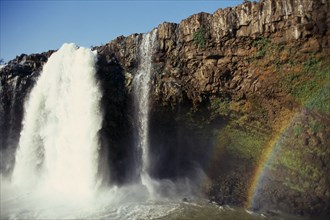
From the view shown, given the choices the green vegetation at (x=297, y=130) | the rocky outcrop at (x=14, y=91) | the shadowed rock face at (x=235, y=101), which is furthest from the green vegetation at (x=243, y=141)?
the rocky outcrop at (x=14, y=91)

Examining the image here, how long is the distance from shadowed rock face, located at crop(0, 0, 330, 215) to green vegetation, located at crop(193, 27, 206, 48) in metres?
0.06

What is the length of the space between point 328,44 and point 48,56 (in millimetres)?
19351

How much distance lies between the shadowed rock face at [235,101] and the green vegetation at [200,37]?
2.2 inches

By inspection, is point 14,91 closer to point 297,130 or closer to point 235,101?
point 235,101

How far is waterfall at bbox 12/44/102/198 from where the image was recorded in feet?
64.4

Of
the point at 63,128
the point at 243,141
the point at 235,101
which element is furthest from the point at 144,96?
the point at 243,141

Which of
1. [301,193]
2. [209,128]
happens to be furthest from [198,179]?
[301,193]

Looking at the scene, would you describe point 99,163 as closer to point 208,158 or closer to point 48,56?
point 208,158

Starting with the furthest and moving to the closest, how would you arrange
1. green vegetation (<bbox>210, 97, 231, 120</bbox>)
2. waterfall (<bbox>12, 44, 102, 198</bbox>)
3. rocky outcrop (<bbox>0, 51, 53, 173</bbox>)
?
rocky outcrop (<bbox>0, 51, 53, 173</bbox>), waterfall (<bbox>12, 44, 102, 198</bbox>), green vegetation (<bbox>210, 97, 231, 120</bbox>)

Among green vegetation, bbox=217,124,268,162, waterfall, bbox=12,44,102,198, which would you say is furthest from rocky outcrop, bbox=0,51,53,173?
green vegetation, bbox=217,124,268,162

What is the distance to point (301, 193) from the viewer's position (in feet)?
52.3

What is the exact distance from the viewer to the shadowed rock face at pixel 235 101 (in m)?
15.4

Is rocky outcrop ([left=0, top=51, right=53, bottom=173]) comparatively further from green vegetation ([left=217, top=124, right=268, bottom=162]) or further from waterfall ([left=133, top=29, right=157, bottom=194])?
green vegetation ([left=217, top=124, right=268, bottom=162])

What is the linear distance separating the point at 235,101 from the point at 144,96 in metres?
5.63
